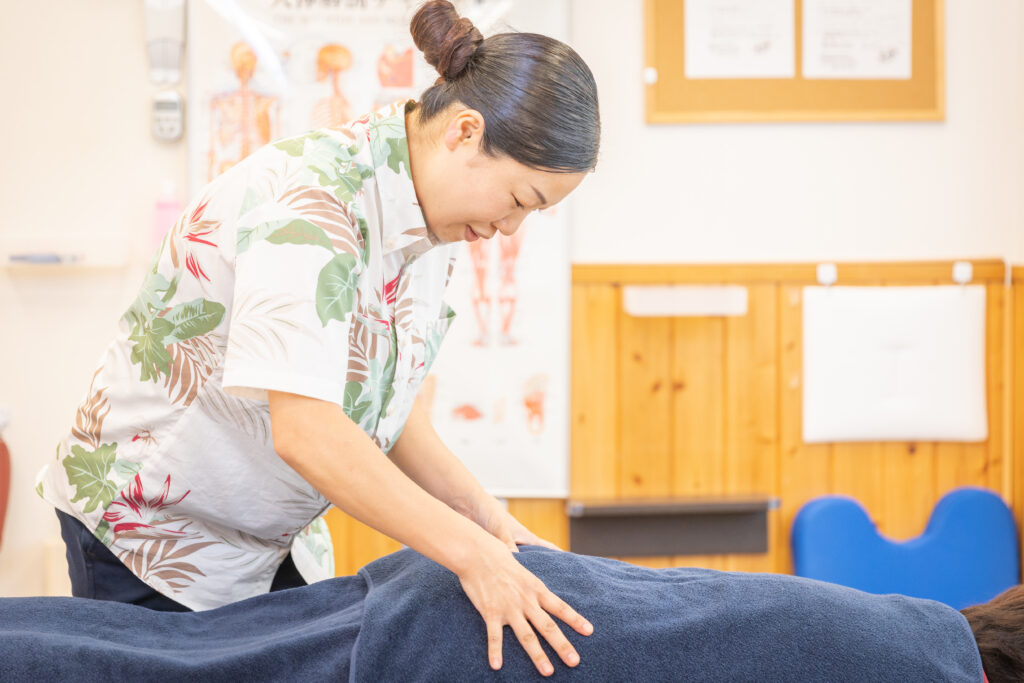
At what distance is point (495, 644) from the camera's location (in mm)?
879

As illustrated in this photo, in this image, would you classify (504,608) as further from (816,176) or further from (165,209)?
(816,176)

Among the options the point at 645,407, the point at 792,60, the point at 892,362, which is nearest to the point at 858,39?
the point at 792,60

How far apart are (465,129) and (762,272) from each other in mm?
1458

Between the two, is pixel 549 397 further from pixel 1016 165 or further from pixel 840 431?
pixel 1016 165

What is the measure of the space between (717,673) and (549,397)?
136 cm

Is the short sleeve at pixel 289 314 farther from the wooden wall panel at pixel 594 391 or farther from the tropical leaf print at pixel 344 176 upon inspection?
the wooden wall panel at pixel 594 391

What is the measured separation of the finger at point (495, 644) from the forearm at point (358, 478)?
0.22 ft

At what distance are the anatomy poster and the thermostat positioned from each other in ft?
0.09

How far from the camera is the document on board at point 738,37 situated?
2209 mm

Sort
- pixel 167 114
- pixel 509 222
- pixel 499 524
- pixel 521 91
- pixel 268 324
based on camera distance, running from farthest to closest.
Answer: pixel 167 114 < pixel 499 524 < pixel 509 222 < pixel 521 91 < pixel 268 324

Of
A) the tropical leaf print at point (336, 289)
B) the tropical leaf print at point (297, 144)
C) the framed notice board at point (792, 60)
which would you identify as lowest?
the tropical leaf print at point (336, 289)

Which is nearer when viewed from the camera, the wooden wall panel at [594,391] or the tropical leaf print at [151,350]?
the tropical leaf print at [151,350]

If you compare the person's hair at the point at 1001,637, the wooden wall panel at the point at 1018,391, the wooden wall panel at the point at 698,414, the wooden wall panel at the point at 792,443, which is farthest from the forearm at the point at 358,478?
the wooden wall panel at the point at 1018,391

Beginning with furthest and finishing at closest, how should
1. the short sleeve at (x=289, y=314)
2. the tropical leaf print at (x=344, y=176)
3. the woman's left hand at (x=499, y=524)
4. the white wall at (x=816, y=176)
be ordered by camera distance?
the white wall at (x=816, y=176) → the woman's left hand at (x=499, y=524) → the tropical leaf print at (x=344, y=176) → the short sleeve at (x=289, y=314)
